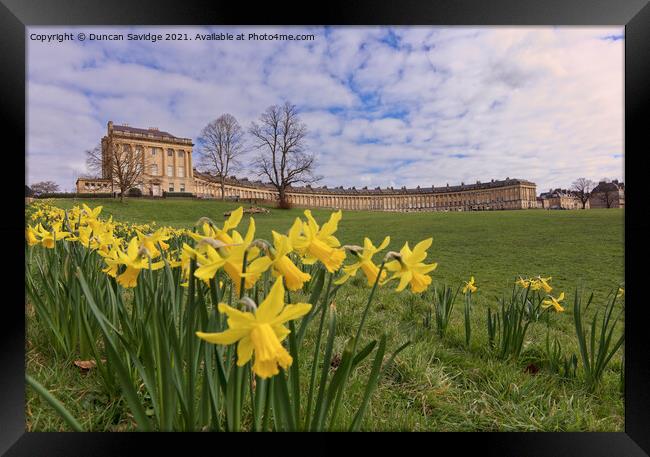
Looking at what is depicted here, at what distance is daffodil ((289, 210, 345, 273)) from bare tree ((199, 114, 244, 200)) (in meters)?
1.39

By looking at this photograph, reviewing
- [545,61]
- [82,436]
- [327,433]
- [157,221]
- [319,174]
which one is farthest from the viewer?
[157,221]

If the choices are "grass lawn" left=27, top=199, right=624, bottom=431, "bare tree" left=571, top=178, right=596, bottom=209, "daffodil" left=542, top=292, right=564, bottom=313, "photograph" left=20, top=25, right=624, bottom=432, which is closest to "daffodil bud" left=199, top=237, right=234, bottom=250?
"photograph" left=20, top=25, right=624, bottom=432

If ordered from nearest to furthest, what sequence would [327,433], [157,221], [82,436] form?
[327,433] < [82,436] < [157,221]

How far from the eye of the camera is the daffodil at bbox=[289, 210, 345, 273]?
0.70 metres

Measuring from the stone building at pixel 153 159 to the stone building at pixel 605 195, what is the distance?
224 centimetres

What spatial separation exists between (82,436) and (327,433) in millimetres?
767

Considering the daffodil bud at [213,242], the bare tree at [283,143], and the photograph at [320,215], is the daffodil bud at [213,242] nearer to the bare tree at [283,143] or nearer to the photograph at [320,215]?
the photograph at [320,215]

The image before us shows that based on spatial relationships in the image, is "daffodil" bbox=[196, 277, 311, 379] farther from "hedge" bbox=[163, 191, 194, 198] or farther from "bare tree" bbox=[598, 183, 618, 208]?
"hedge" bbox=[163, 191, 194, 198]

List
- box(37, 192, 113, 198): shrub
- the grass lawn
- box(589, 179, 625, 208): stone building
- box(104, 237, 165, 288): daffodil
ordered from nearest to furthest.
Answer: box(104, 237, 165, 288): daffodil → the grass lawn → box(589, 179, 625, 208): stone building → box(37, 192, 113, 198): shrub

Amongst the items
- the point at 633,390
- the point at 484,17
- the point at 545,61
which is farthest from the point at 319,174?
the point at 633,390

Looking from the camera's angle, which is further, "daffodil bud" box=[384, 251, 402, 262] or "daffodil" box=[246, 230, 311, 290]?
"daffodil bud" box=[384, 251, 402, 262]

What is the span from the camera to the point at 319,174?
1.98m

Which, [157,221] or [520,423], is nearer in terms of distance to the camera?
[520,423]

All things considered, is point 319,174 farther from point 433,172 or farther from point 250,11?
point 250,11
